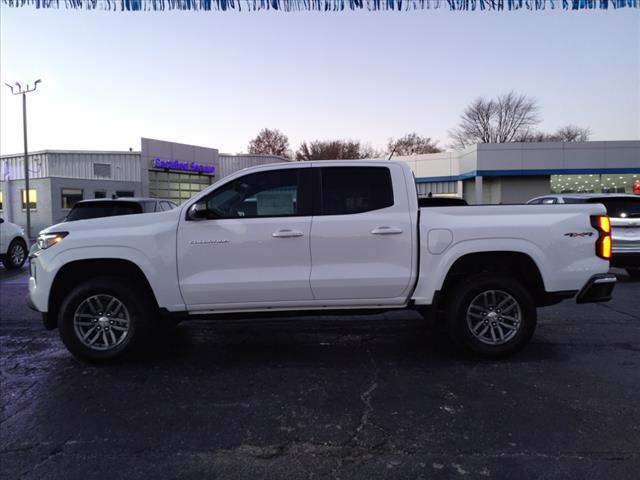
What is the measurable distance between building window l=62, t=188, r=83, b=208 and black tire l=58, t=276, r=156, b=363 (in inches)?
1199

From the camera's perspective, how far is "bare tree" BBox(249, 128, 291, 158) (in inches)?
3354

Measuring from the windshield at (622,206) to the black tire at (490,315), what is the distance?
5.75 metres

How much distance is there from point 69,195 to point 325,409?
Answer: 32.9 m

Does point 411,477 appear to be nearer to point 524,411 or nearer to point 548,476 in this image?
point 548,476

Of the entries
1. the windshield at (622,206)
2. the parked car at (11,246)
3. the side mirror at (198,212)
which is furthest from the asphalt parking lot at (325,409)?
the parked car at (11,246)

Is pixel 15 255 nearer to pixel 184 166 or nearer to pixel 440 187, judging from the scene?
pixel 184 166

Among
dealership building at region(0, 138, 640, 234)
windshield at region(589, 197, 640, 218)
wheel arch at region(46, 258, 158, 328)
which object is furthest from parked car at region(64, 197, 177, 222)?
dealership building at region(0, 138, 640, 234)

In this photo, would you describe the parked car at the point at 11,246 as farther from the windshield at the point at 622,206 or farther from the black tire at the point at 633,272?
the black tire at the point at 633,272

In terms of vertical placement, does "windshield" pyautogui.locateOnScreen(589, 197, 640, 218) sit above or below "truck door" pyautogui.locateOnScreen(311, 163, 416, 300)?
above

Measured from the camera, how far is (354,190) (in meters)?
4.93

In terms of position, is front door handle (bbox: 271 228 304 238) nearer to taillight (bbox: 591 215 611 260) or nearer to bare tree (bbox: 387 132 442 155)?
taillight (bbox: 591 215 611 260)

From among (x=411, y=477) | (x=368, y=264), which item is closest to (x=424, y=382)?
(x=368, y=264)

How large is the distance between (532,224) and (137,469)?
3999mm

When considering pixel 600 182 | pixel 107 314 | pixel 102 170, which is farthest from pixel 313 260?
pixel 600 182
